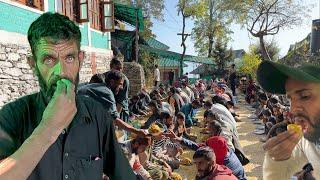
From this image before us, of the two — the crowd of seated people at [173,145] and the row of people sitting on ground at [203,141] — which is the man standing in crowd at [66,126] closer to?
Answer: the crowd of seated people at [173,145]

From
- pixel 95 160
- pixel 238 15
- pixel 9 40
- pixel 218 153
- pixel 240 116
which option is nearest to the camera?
pixel 95 160

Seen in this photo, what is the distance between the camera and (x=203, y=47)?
38.2 m

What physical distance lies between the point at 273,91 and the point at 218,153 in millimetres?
2655

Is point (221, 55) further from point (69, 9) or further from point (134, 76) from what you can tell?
point (69, 9)

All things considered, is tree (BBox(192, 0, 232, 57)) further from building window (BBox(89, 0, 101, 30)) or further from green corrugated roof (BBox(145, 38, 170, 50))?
building window (BBox(89, 0, 101, 30))

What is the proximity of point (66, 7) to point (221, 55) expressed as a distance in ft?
92.6

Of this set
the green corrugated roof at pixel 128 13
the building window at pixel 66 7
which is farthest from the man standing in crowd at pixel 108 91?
the green corrugated roof at pixel 128 13

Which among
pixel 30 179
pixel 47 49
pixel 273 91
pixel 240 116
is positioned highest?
pixel 47 49

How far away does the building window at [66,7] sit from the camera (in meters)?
9.38

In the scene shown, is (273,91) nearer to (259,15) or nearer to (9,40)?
(9,40)

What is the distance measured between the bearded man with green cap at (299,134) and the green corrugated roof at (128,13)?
1610 centimetres

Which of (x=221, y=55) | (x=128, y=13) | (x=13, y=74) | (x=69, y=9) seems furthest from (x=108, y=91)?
(x=221, y=55)

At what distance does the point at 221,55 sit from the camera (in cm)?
3672

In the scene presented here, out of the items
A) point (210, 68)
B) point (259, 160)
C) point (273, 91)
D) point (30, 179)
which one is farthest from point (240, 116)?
point (210, 68)
